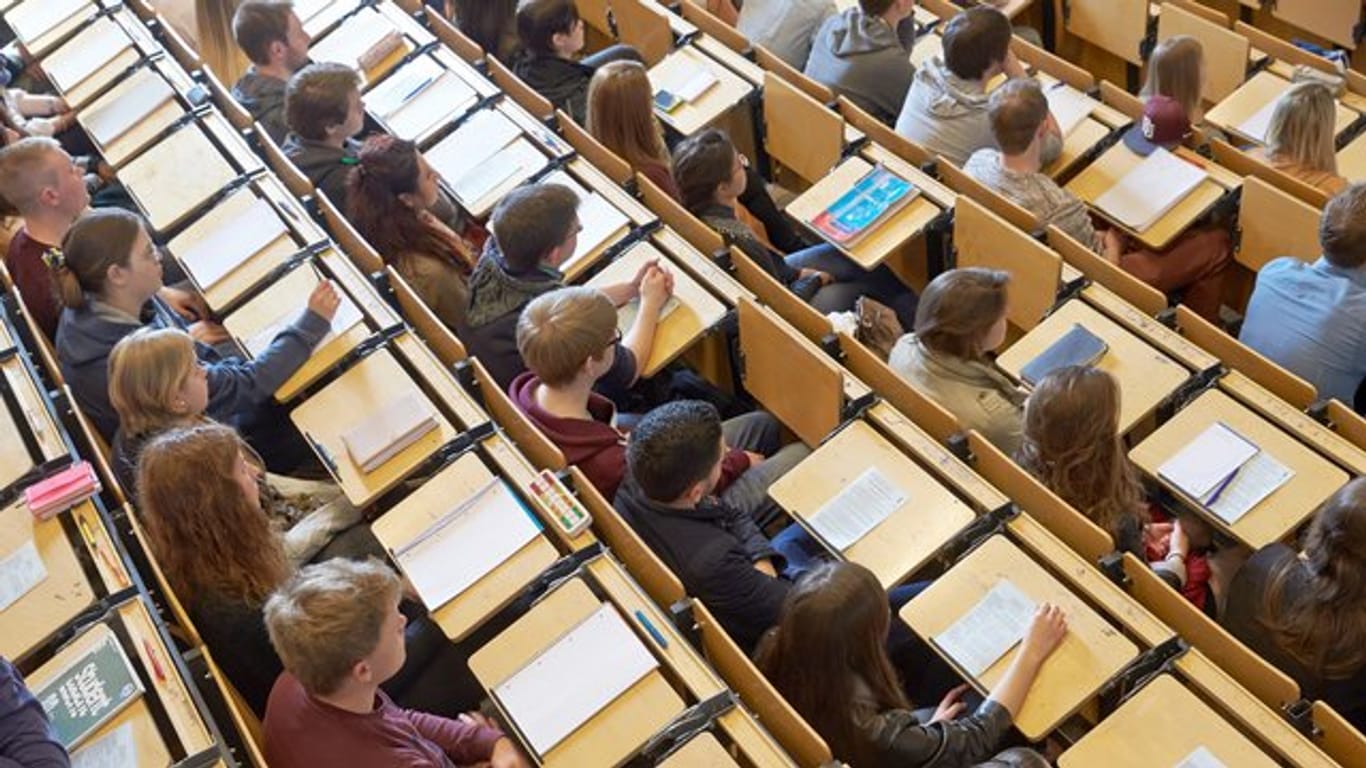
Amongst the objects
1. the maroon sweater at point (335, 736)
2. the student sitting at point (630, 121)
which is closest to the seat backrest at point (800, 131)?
the student sitting at point (630, 121)

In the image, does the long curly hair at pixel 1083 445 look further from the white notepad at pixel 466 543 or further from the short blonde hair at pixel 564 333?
the white notepad at pixel 466 543

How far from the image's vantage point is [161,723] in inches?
120

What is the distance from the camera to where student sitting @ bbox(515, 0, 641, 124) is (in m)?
5.62

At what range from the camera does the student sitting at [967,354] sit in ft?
12.5

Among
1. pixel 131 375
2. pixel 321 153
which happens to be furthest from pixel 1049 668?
pixel 321 153

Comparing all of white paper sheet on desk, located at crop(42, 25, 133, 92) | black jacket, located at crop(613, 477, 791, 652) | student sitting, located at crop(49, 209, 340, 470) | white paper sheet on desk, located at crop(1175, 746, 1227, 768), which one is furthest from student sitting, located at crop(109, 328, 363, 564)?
white paper sheet on desk, located at crop(42, 25, 133, 92)

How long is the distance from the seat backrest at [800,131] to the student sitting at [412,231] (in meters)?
1.39

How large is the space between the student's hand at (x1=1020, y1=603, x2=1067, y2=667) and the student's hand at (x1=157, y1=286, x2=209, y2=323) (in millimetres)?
3274

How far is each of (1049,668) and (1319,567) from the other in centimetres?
66

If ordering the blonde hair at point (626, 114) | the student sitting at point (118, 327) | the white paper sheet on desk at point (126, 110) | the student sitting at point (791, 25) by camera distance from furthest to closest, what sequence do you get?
the student sitting at point (791, 25), the white paper sheet on desk at point (126, 110), the blonde hair at point (626, 114), the student sitting at point (118, 327)

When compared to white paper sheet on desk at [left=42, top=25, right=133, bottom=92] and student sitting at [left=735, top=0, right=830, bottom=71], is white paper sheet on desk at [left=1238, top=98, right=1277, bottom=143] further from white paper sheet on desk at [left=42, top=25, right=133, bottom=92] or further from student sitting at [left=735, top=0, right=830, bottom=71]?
white paper sheet on desk at [left=42, top=25, right=133, bottom=92]

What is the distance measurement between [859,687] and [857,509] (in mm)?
664

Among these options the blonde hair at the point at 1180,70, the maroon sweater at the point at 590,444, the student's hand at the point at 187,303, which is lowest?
the blonde hair at the point at 1180,70

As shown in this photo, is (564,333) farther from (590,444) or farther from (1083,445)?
(1083,445)
